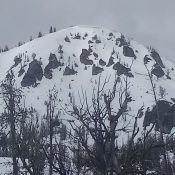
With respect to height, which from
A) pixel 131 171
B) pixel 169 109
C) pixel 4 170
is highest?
pixel 169 109

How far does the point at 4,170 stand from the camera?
41.9 meters

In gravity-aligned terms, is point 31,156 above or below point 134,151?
above

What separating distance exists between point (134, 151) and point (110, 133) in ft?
2.79

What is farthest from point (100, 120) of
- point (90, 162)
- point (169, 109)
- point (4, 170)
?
point (169, 109)

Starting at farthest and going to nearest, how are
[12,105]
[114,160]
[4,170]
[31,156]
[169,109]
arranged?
1. [169,109]
2. [4,170]
3. [12,105]
4. [31,156]
5. [114,160]

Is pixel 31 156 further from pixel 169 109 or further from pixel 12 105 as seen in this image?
pixel 169 109

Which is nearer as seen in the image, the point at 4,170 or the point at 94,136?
the point at 94,136

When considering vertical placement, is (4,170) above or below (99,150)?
above

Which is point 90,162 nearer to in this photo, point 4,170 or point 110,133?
point 110,133

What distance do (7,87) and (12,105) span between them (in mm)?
1710

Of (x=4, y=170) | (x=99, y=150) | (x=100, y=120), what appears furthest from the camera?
(x=4, y=170)

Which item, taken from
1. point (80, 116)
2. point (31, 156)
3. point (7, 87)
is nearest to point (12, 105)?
point (7, 87)

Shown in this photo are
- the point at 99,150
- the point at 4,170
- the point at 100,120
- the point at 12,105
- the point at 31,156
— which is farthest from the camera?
the point at 4,170

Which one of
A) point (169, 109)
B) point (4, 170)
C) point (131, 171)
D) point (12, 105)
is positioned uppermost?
point (169, 109)
